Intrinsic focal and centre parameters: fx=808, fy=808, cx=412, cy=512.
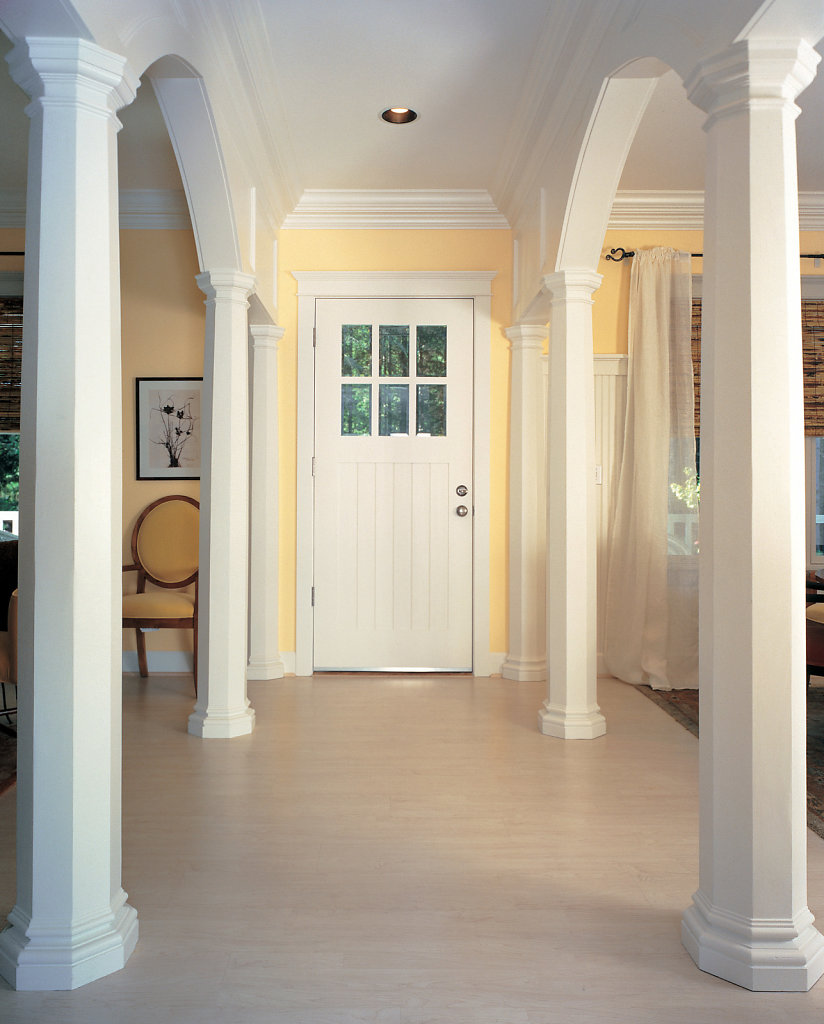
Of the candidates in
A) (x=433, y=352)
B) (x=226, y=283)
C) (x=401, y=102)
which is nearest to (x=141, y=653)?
(x=226, y=283)

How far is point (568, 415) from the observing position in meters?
3.61

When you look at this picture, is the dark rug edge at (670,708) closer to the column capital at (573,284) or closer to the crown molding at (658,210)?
the column capital at (573,284)

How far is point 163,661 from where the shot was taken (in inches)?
190

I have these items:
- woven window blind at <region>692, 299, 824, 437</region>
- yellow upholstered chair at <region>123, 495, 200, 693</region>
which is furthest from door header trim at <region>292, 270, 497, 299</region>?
yellow upholstered chair at <region>123, 495, 200, 693</region>

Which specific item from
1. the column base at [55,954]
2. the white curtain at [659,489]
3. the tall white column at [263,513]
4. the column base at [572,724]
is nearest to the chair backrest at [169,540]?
the tall white column at [263,513]

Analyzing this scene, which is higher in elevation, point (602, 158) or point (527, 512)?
point (602, 158)

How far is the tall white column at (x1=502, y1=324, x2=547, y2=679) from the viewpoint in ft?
15.5

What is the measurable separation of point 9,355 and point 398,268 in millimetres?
2405

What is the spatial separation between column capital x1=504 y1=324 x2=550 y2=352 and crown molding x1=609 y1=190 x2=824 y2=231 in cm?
78

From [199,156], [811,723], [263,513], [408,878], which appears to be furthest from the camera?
[263,513]

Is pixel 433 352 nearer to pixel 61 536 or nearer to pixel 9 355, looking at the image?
pixel 9 355

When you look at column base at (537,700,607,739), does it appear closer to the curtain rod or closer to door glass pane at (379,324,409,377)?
door glass pane at (379,324,409,377)

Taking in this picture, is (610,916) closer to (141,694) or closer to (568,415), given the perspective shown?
(568,415)

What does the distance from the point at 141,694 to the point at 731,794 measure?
337 cm
